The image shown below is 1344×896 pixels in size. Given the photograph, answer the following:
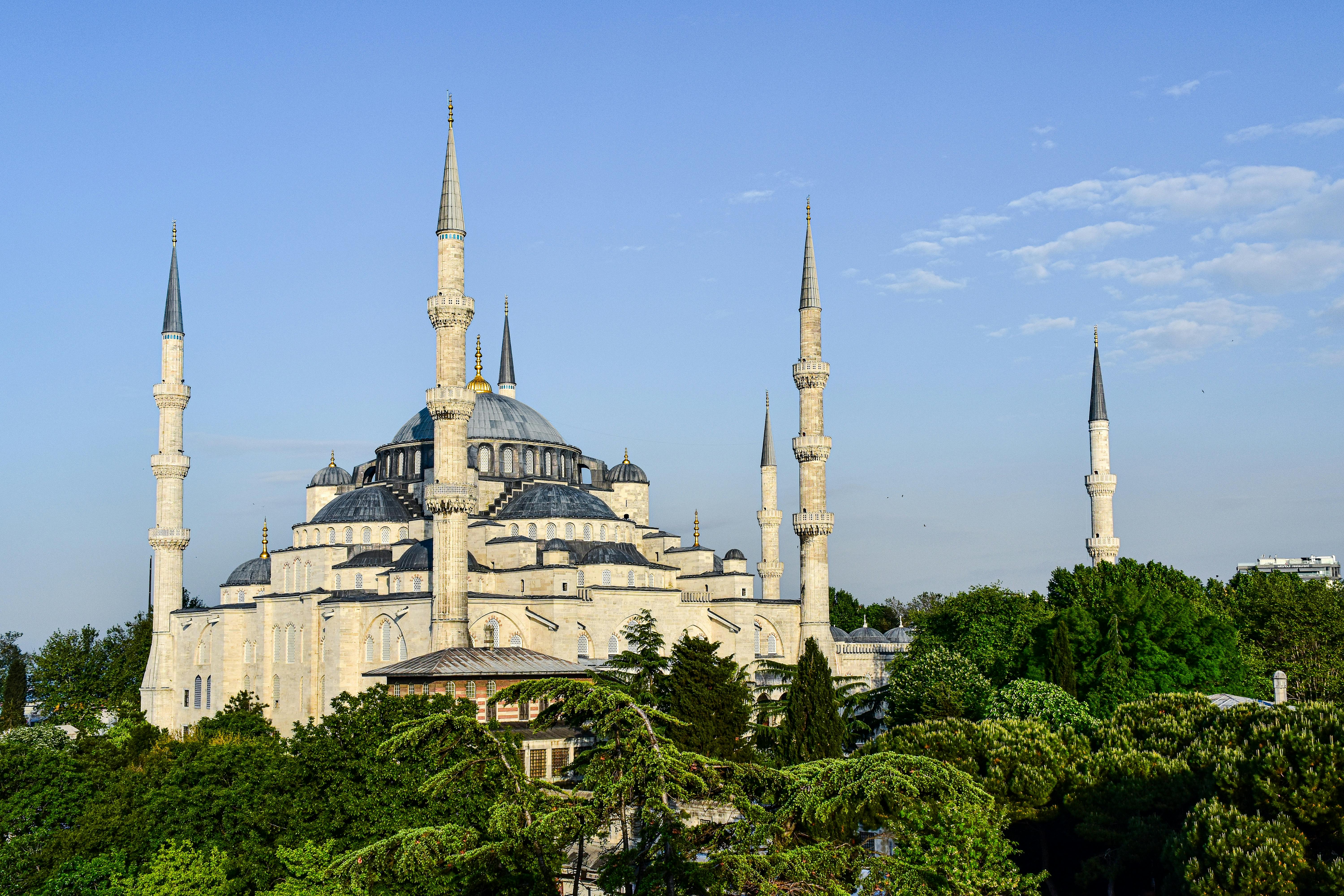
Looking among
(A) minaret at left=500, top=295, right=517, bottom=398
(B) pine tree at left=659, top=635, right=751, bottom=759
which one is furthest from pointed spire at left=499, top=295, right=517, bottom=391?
(B) pine tree at left=659, top=635, right=751, bottom=759

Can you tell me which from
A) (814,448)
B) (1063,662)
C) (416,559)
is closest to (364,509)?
(416,559)

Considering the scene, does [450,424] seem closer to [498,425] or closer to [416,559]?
[416,559]

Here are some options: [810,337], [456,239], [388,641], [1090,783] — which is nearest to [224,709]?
[388,641]

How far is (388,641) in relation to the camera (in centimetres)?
3275

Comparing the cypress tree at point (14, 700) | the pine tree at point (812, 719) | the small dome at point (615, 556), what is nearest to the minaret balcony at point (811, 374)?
the small dome at point (615, 556)

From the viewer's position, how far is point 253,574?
136 feet

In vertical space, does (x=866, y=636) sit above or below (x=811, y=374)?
below

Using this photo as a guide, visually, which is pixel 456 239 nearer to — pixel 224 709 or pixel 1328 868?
pixel 224 709

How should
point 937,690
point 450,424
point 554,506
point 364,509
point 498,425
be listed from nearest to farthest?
point 937,690
point 450,424
point 554,506
point 364,509
point 498,425

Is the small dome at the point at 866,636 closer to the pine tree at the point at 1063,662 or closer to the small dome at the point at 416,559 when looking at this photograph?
the small dome at the point at 416,559

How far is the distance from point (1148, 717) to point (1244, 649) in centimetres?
1734

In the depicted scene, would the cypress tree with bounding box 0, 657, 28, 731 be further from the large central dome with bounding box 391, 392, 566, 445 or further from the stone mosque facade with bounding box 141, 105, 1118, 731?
the large central dome with bounding box 391, 392, 566, 445

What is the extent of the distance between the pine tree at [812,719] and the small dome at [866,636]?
19626mm

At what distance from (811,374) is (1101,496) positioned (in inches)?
376
